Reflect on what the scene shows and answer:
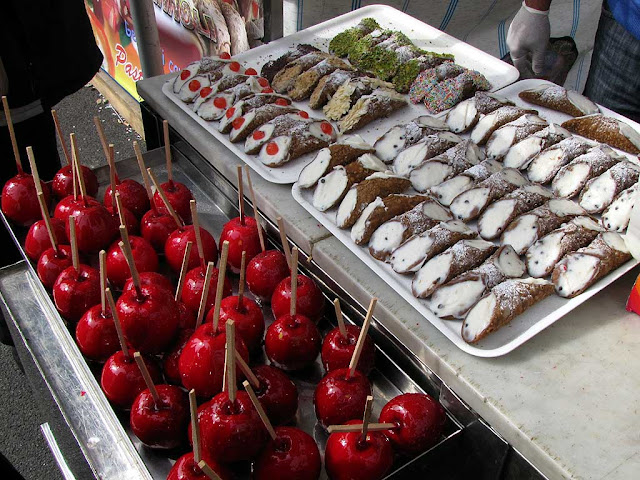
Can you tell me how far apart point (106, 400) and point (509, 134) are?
1.60 m

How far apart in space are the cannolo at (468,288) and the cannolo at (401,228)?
21 cm

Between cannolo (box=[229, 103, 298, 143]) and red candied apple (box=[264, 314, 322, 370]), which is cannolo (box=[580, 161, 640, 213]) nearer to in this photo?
red candied apple (box=[264, 314, 322, 370])

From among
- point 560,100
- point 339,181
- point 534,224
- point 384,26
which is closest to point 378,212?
point 339,181

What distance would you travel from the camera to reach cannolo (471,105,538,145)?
2.29 m

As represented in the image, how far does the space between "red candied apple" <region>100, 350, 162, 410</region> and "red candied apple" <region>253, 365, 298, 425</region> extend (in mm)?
275

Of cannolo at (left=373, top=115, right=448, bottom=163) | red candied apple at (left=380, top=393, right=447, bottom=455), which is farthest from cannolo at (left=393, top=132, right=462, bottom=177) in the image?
red candied apple at (left=380, top=393, right=447, bottom=455)

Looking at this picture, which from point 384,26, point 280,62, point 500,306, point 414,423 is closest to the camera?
point 414,423

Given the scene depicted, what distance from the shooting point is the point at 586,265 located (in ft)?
5.55

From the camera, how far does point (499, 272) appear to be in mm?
1686

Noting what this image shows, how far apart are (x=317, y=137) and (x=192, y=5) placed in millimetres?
2091

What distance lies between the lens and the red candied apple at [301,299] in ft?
5.31

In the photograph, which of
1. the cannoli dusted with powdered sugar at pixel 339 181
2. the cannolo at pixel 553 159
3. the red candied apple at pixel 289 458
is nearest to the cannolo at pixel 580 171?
the cannolo at pixel 553 159

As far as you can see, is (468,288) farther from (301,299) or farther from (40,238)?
(40,238)

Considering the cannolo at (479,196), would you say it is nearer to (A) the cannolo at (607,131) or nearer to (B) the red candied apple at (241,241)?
(A) the cannolo at (607,131)
